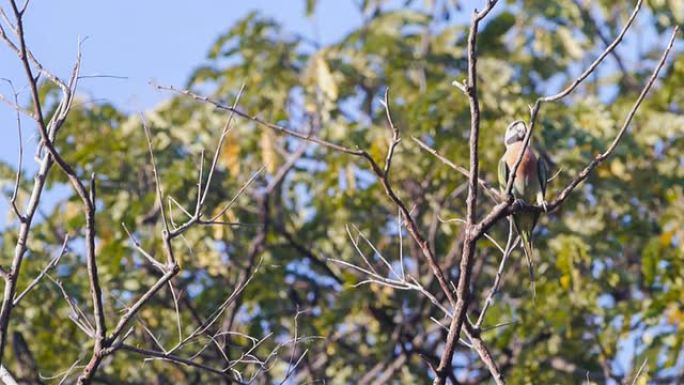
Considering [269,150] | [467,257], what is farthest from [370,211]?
[467,257]

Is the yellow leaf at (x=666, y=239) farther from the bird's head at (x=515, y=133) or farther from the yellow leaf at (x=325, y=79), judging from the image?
the yellow leaf at (x=325, y=79)

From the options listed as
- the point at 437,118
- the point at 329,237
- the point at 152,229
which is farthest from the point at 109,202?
the point at 437,118

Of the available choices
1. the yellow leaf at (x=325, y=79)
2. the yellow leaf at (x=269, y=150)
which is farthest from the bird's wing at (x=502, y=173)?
the yellow leaf at (x=269, y=150)

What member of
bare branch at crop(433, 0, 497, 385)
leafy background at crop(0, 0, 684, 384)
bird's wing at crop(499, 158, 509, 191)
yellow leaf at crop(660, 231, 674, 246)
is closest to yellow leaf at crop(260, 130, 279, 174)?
leafy background at crop(0, 0, 684, 384)

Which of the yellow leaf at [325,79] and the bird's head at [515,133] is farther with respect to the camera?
the yellow leaf at [325,79]

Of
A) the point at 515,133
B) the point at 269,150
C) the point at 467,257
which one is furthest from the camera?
the point at 269,150

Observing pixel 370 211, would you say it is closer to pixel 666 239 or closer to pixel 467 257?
pixel 666 239

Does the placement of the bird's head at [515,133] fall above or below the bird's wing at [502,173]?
above

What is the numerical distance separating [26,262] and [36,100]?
3.54 m

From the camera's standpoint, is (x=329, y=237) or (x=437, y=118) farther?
(x=329, y=237)

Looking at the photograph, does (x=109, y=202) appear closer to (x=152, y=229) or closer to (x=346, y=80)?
(x=152, y=229)

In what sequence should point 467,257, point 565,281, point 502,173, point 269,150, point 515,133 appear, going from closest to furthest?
point 467,257 → point 502,173 → point 515,133 → point 565,281 → point 269,150

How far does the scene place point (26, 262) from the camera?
6812 millimetres

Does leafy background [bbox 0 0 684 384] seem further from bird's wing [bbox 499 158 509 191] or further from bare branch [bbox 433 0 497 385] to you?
bare branch [bbox 433 0 497 385]
